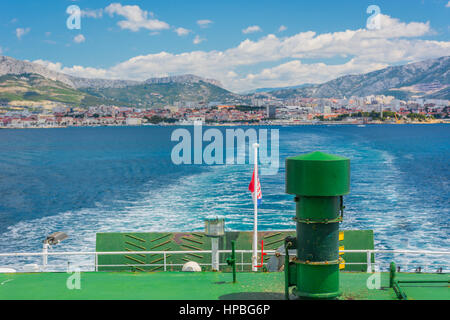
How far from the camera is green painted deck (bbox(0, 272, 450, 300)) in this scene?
27.2 ft

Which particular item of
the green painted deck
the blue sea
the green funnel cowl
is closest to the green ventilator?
the green funnel cowl

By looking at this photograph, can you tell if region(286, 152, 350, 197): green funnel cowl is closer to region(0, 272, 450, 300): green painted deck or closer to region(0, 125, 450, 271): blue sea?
region(0, 272, 450, 300): green painted deck

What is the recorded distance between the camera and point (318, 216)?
7148 millimetres

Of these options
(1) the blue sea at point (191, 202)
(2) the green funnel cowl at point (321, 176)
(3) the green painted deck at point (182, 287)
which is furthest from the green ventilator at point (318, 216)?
(1) the blue sea at point (191, 202)

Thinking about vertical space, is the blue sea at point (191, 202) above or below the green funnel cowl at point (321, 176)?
below

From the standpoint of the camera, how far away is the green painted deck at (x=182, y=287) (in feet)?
27.2

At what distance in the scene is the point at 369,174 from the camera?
74.0 m

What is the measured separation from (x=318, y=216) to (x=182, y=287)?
→ 3.47 metres

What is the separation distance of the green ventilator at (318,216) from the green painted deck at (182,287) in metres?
0.96

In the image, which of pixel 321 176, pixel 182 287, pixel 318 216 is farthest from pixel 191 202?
pixel 321 176

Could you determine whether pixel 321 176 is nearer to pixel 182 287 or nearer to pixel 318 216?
pixel 318 216

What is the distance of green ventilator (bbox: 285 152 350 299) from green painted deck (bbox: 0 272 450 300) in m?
0.96

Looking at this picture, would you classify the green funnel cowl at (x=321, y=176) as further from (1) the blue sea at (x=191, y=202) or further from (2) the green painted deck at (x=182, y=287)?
(1) the blue sea at (x=191, y=202)
